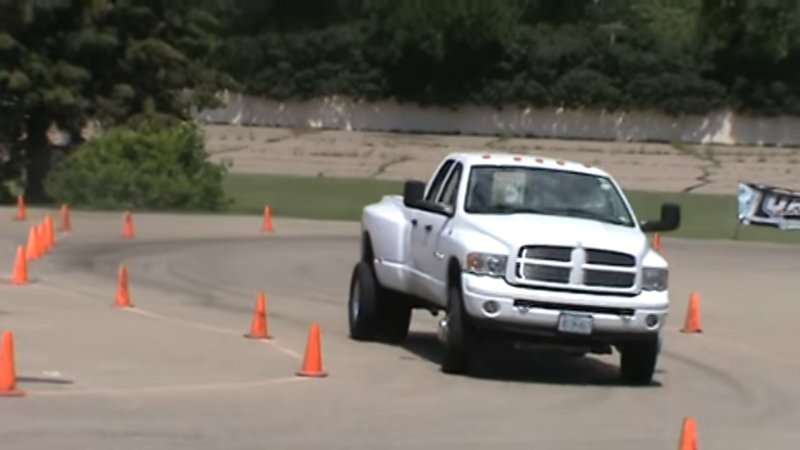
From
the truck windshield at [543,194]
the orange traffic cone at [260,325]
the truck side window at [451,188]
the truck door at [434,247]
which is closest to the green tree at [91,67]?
the orange traffic cone at [260,325]

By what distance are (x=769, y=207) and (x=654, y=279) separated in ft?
88.4

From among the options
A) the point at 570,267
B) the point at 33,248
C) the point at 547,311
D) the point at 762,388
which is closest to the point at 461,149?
the point at 33,248

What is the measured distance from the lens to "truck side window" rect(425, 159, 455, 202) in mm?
19156

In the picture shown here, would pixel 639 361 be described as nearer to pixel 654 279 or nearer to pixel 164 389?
pixel 654 279

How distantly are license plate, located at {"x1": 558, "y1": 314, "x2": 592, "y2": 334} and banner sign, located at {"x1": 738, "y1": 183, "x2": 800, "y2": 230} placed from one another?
2717 cm

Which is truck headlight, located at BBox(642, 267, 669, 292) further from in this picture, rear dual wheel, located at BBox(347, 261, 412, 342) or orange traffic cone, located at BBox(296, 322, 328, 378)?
rear dual wheel, located at BBox(347, 261, 412, 342)

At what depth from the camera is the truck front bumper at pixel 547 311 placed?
53.8 ft

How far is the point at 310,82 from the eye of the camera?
259ft

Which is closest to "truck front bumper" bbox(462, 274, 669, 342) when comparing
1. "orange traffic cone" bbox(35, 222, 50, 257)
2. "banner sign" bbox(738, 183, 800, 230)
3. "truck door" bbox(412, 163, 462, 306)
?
"truck door" bbox(412, 163, 462, 306)

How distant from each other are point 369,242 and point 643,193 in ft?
132

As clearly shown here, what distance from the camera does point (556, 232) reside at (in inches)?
662

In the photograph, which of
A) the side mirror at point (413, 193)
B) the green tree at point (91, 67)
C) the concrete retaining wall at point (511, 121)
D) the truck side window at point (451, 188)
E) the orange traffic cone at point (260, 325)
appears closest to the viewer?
the side mirror at point (413, 193)

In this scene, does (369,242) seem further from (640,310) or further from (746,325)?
(746,325)

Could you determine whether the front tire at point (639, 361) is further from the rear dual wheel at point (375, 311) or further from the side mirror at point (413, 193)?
the rear dual wheel at point (375, 311)
